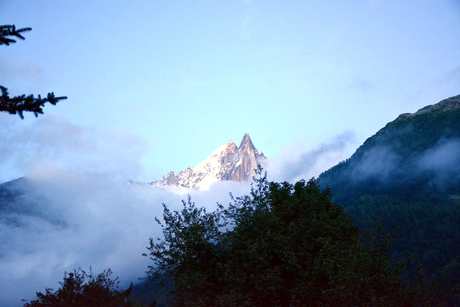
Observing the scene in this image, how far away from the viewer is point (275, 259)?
31.0m

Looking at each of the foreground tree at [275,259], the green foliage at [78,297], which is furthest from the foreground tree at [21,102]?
the green foliage at [78,297]

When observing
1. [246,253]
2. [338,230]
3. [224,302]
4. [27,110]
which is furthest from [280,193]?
[27,110]

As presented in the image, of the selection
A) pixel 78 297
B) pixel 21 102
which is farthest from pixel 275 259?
pixel 21 102

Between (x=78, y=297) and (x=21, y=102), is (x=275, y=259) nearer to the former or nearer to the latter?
(x=78, y=297)

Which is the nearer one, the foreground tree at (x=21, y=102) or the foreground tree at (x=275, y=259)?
the foreground tree at (x=21, y=102)

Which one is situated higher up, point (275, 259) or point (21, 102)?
point (21, 102)

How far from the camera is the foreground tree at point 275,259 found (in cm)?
2448

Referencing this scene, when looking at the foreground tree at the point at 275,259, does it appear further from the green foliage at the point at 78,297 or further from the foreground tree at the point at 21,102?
the foreground tree at the point at 21,102

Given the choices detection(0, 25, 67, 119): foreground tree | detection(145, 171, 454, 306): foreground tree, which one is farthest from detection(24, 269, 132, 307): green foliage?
detection(0, 25, 67, 119): foreground tree

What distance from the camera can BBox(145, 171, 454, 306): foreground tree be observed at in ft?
80.3

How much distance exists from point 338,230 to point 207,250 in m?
11.5

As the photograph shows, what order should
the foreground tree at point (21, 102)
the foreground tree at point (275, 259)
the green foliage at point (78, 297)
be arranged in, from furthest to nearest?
the green foliage at point (78, 297)
the foreground tree at point (275, 259)
the foreground tree at point (21, 102)

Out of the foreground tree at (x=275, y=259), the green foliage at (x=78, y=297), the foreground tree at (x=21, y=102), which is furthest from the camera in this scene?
the green foliage at (x=78, y=297)

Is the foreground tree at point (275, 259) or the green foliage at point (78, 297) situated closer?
the foreground tree at point (275, 259)
